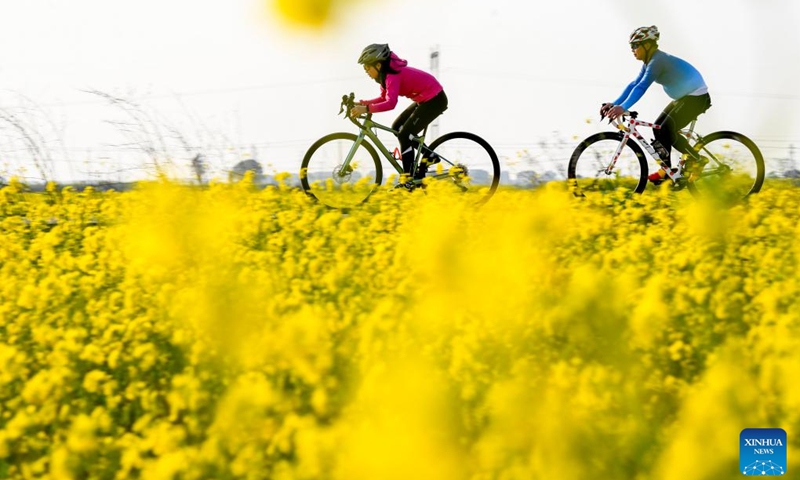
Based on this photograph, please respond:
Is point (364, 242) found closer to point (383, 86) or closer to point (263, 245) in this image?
point (263, 245)

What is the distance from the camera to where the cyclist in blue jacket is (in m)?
6.80

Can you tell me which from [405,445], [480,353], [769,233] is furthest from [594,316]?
[769,233]

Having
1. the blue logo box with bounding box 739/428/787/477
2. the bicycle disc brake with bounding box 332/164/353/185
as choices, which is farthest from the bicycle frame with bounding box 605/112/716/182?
the blue logo box with bounding box 739/428/787/477

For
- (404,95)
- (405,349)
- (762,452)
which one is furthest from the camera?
(404,95)

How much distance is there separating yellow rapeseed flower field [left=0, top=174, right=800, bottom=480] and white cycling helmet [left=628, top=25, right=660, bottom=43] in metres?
2.18

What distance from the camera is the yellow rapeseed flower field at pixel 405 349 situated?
2.77m

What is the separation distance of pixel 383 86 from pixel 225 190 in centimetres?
170

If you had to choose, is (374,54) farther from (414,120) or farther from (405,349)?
(405,349)

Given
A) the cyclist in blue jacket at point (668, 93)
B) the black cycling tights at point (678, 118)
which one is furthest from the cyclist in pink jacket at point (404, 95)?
the black cycling tights at point (678, 118)

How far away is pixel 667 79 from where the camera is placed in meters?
6.90

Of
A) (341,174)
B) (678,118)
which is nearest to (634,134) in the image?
(678,118)

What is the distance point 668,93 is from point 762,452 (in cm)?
471

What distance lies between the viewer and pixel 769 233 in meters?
5.20

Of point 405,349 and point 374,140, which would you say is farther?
point 374,140
